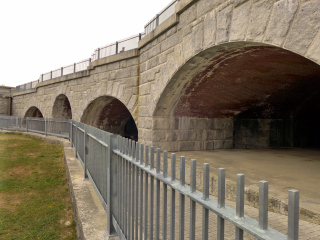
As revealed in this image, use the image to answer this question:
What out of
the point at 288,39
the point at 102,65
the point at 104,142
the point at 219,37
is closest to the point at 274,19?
the point at 288,39

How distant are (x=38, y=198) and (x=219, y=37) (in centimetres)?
432

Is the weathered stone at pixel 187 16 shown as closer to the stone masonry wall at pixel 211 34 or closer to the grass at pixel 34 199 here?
the stone masonry wall at pixel 211 34

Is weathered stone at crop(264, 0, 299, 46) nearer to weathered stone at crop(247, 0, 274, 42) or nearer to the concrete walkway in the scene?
weathered stone at crop(247, 0, 274, 42)

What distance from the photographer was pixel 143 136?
24.2 ft

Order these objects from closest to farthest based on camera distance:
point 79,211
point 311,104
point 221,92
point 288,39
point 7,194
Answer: point 288,39 < point 79,211 < point 7,194 < point 221,92 < point 311,104

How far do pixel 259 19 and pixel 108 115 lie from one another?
1024cm

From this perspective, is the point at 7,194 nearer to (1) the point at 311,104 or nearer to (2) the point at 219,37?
(2) the point at 219,37

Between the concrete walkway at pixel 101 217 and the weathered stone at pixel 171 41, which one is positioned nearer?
the concrete walkway at pixel 101 217

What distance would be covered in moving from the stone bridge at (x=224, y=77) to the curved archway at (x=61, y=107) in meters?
5.12

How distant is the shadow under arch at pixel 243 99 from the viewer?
496 cm

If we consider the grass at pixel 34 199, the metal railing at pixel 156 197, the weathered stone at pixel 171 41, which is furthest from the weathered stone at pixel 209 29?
the grass at pixel 34 199

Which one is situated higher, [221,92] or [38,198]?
[221,92]

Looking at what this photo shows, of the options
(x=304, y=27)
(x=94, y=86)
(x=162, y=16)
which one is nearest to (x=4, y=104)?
(x=94, y=86)

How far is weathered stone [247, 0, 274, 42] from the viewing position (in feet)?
10.9
